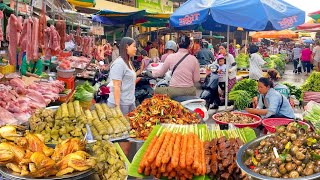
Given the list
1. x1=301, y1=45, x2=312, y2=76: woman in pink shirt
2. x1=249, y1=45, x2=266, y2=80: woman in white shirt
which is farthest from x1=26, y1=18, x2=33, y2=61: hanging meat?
x1=301, y1=45, x2=312, y2=76: woman in pink shirt

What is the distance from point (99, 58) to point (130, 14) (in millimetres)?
2145

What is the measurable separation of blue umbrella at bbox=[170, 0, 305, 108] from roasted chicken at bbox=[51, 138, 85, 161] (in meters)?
3.84

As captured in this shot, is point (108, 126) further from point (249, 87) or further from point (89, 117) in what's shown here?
point (249, 87)

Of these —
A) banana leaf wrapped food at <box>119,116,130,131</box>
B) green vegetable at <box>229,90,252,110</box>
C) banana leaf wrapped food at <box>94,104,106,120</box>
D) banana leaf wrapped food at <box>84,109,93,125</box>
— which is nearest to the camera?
banana leaf wrapped food at <box>84,109,93,125</box>

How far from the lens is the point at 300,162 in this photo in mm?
3002

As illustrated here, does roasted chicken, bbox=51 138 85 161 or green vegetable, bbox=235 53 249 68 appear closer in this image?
roasted chicken, bbox=51 138 85 161

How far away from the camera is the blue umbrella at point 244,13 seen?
5.87m

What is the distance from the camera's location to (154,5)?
2572 cm

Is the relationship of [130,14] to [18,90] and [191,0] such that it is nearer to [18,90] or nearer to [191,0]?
[191,0]

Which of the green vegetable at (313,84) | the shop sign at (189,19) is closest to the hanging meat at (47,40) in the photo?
the shop sign at (189,19)

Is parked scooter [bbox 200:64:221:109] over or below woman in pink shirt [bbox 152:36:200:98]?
below

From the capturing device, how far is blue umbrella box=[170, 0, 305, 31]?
5867mm

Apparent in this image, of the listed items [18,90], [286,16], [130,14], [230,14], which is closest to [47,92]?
[18,90]

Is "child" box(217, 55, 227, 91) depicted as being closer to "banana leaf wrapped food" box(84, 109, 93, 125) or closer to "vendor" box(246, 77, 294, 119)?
"vendor" box(246, 77, 294, 119)
